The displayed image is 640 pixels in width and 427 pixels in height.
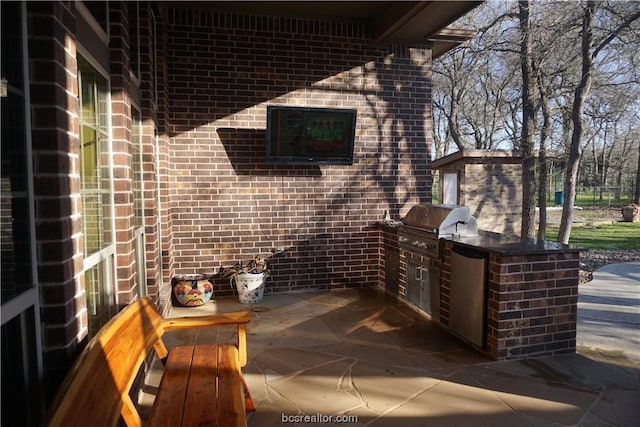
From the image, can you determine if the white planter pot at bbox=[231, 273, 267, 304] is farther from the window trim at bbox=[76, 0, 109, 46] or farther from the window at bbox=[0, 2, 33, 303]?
the window at bbox=[0, 2, 33, 303]

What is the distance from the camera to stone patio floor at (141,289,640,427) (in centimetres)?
283

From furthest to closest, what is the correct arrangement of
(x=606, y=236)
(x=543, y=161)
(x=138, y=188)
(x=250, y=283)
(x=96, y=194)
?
1. (x=606, y=236)
2. (x=543, y=161)
3. (x=250, y=283)
4. (x=138, y=188)
5. (x=96, y=194)

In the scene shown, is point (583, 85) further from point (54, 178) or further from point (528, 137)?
point (54, 178)

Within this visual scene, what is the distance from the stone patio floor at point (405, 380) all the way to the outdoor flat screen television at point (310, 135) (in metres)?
2.12

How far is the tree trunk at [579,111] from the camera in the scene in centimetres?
717

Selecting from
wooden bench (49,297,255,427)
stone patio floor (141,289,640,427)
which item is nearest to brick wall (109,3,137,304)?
wooden bench (49,297,255,427)

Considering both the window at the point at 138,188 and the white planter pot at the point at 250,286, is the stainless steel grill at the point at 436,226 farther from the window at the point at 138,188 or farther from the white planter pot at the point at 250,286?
the window at the point at 138,188

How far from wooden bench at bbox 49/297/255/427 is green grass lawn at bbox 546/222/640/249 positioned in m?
10.7

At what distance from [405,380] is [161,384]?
1821 mm

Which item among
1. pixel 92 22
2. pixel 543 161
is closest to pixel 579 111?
pixel 543 161

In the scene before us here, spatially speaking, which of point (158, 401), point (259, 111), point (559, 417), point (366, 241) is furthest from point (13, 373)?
point (366, 241)

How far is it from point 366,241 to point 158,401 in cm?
437

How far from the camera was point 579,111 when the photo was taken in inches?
299

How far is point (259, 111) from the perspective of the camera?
18.8 feet
